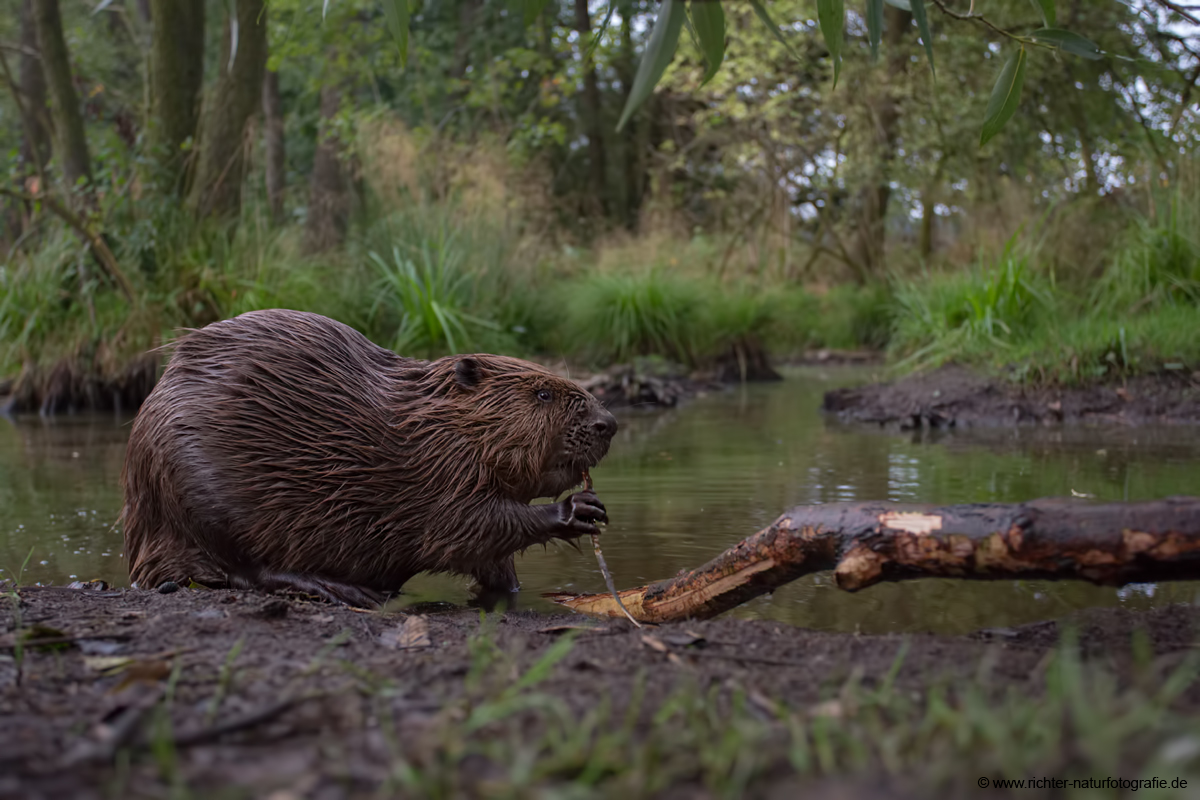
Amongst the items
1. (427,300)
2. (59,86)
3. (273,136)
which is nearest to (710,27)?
(427,300)

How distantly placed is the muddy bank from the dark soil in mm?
5787

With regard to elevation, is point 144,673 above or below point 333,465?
below

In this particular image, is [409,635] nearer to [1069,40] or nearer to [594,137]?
[1069,40]

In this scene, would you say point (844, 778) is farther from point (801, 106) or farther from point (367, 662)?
point (801, 106)

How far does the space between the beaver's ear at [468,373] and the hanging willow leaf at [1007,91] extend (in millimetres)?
1682

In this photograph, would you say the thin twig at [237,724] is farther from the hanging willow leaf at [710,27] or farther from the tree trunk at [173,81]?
the tree trunk at [173,81]

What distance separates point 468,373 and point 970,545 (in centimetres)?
173

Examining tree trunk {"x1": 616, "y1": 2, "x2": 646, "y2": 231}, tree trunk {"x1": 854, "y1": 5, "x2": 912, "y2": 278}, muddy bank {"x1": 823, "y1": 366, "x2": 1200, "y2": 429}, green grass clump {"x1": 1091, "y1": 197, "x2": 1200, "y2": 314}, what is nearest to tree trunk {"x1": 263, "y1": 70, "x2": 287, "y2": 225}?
tree trunk {"x1": 616, "y1": 2, "x2": 646, "y2": 231}

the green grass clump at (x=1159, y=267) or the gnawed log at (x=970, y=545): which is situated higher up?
the green grass clump at (x=1159, y=267)

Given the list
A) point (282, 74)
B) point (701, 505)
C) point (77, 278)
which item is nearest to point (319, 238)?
point (77, 278)

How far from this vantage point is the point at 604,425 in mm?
3318

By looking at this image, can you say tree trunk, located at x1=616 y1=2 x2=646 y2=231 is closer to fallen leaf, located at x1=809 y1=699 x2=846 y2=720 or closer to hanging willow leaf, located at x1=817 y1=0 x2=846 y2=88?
hanging willow leaf, located at x1=817 y1=0 x2=846 y2=88

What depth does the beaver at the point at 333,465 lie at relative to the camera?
10.00 feet

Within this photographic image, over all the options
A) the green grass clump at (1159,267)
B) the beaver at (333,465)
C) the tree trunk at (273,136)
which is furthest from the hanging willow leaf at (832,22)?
the tree trunk at (273,136)
